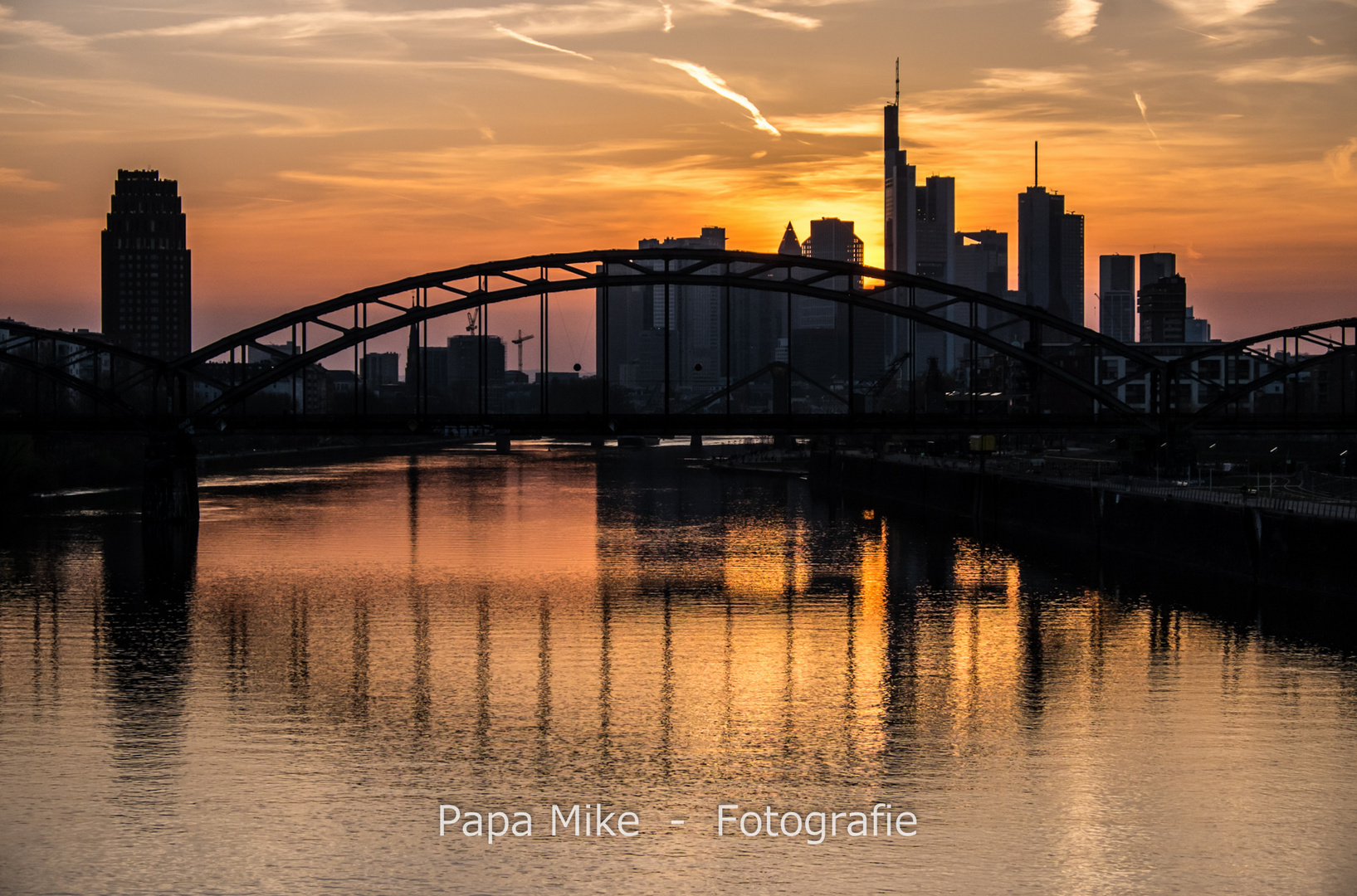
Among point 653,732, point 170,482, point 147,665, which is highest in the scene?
point 170,482

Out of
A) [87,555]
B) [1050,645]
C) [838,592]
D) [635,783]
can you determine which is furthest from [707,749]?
[87,555]

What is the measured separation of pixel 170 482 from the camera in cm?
7944

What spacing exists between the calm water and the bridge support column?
16902mm

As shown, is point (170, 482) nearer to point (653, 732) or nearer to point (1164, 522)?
point (1164, 522)

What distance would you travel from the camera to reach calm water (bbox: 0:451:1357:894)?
76.5 feet

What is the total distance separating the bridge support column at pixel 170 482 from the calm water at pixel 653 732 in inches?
665

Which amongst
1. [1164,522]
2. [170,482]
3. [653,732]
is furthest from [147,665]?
[1164,522]

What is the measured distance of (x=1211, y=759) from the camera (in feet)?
96.4

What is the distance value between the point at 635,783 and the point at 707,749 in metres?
2.97

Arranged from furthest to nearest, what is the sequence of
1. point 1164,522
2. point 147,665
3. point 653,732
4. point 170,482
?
1. point 170,482
2. point 1164,522
3. point 147,665
4. point 653,732

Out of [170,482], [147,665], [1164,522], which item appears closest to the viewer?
[147,665]

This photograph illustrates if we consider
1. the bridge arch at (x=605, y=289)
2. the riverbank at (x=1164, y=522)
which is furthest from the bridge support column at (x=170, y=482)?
the riverbank at (x=1164, y=522)

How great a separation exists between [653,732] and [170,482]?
55.9 metres

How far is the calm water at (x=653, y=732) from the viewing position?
23.3 m
